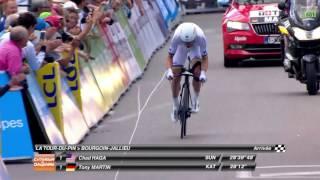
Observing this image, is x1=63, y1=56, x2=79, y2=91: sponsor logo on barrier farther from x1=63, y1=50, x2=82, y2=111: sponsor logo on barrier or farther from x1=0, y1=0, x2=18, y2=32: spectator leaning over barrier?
x1=0, y1=0, x2=18, y2=32: spectator leaning over barrier

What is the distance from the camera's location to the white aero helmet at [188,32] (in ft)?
56.0

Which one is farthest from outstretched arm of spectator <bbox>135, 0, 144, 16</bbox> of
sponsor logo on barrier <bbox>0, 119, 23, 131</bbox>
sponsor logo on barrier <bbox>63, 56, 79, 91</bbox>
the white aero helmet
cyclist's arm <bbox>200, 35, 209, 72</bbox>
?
sponsor logo on barrier <bbox>0, 119, 23, 131</bbox>

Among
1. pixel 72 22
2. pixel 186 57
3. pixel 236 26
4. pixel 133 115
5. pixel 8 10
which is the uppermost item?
pixel 8 10

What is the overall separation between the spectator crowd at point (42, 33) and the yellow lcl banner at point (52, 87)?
11 cm

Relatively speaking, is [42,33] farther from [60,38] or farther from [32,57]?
[32,57]

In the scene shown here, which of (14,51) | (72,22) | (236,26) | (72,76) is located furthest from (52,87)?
(236,26)

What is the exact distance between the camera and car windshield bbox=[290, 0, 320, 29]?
2073 cm

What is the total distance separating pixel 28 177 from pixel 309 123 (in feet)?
17.4

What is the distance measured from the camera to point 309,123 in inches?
694

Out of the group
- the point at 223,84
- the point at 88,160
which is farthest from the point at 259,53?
the point at 88,160

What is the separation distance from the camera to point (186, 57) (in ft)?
58.3

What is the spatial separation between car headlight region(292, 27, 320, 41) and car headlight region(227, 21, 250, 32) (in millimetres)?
6588

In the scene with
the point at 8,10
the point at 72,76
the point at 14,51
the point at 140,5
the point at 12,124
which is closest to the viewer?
the point at 14,51

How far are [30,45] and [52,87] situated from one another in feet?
3.21
